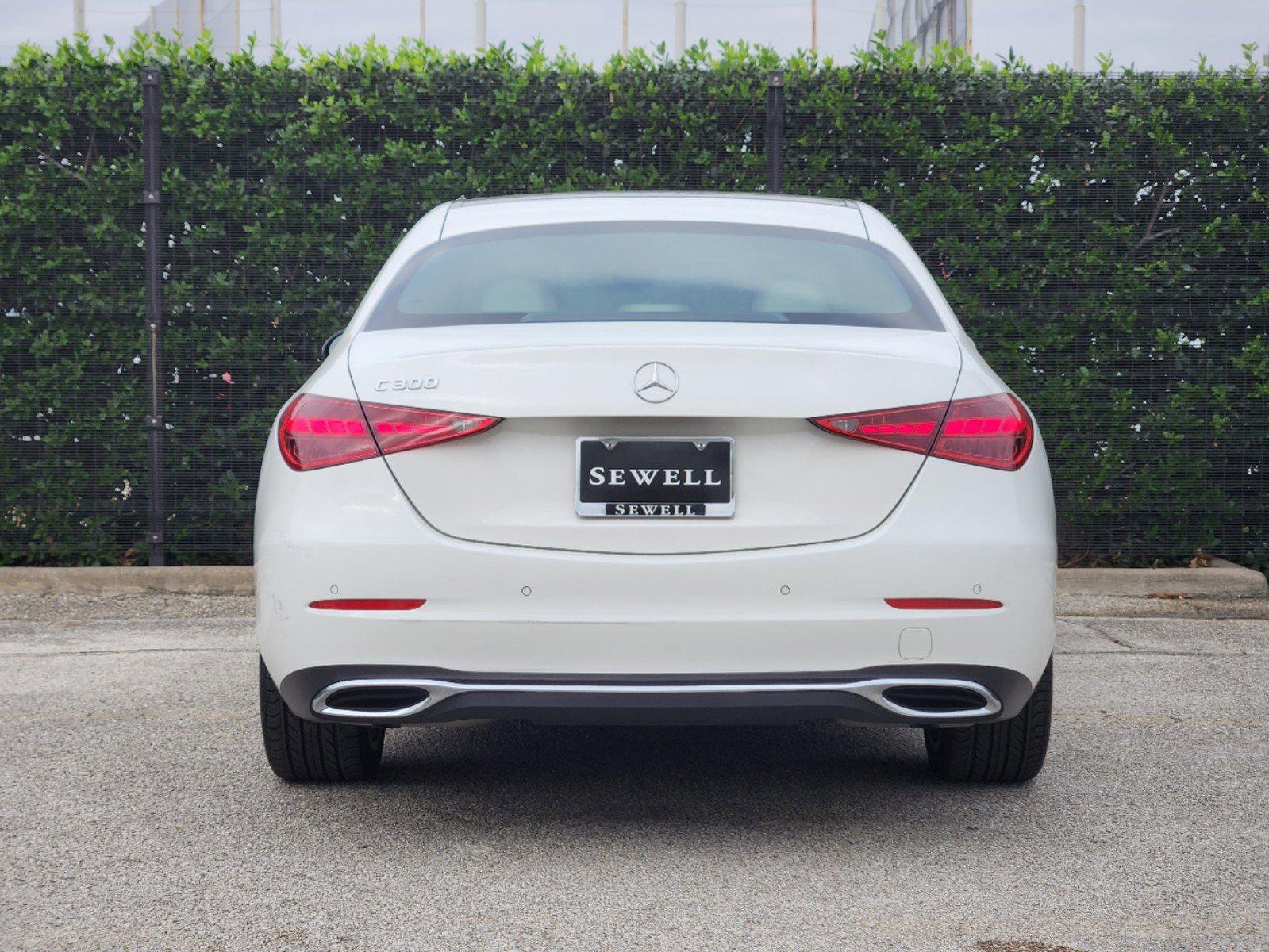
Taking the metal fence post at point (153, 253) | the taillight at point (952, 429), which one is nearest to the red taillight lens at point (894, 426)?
the taillight at point (952, 429)

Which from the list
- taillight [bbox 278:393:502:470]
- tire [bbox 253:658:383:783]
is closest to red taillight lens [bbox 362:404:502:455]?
taillight [bbox 278:393:502:470]

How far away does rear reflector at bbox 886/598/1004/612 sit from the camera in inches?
129

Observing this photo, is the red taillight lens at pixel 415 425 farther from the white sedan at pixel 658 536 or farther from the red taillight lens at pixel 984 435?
the red taillight lens at pixel 984 435

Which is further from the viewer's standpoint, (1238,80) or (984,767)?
(1238,80)

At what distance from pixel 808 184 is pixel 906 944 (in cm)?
578

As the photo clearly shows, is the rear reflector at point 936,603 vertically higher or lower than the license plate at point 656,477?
lower

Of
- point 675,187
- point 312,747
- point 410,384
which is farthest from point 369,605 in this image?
point 675,187

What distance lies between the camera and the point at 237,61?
8148mm

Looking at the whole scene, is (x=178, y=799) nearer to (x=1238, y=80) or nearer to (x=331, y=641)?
(x=331, y=641)

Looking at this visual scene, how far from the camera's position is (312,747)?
13.3ft

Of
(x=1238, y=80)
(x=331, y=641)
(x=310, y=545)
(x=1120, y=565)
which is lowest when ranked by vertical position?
(x=1120, y=565)

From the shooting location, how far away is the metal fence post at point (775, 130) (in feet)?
26.5

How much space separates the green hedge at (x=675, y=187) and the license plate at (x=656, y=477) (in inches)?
198

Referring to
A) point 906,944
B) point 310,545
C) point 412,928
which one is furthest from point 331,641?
point 906,944
